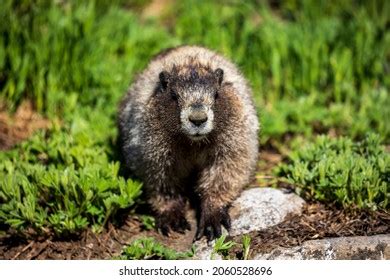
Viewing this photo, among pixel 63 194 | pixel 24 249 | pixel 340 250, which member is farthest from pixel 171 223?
pixel 340 250

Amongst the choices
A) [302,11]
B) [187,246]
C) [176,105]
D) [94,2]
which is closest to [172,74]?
[176,105]

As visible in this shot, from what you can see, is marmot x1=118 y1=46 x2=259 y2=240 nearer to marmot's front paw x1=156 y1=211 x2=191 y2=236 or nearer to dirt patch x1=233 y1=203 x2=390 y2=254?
marmot's front paw x1=156 y1=211 x2=191 y2=236

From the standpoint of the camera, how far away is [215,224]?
5043 millimetres

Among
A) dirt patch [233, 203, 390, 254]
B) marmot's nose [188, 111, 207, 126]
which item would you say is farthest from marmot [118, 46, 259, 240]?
dirt patch [233, 203, 390, 254]

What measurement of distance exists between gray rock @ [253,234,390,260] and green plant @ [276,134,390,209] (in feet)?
1.35

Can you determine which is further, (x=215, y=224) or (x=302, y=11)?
(x=302, y=11)

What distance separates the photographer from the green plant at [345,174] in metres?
4.96

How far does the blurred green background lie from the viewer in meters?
5.03

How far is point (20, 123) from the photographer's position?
674 cm

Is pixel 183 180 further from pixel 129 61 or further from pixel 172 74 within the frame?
pixel 129 61

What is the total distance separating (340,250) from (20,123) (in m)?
3.69

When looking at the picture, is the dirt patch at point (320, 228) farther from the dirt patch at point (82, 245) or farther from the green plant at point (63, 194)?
the green plant at point (63, 194)
